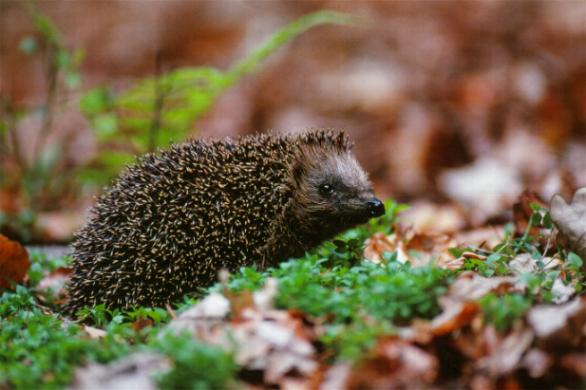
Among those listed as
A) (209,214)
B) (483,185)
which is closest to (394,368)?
(209,214)

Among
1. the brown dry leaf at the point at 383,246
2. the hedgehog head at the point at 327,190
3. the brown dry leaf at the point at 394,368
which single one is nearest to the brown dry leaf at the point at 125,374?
the brown dry leaf at the point at 394,368

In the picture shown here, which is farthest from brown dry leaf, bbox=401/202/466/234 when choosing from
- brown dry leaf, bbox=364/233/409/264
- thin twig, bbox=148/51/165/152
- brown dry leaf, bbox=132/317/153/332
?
brown dry leaf, bbox=132/317/153/332

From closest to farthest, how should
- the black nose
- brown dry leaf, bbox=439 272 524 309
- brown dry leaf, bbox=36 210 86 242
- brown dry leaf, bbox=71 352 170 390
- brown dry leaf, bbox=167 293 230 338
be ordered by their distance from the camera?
brown dry leaf, bbox=71 352 170 390 < brown dry leaf, bbox=439 272 524 309 < brown dry leaf, bbox=167 293 230 338 < the black nose < brown dry leaf, bbox=36 210 86 242

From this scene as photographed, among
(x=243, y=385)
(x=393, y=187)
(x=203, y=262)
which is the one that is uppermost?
(x=393, y=187)

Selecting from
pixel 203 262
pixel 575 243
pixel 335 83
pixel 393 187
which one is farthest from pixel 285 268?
pixel 335 83

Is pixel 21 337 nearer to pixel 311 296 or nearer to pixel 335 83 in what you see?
pixel 311 296

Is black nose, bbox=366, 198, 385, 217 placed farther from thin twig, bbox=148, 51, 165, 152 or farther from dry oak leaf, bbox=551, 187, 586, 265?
thin twig, bbox=148, 51, 165, 152

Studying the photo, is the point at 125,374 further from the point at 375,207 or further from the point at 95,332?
the point at 375,207
